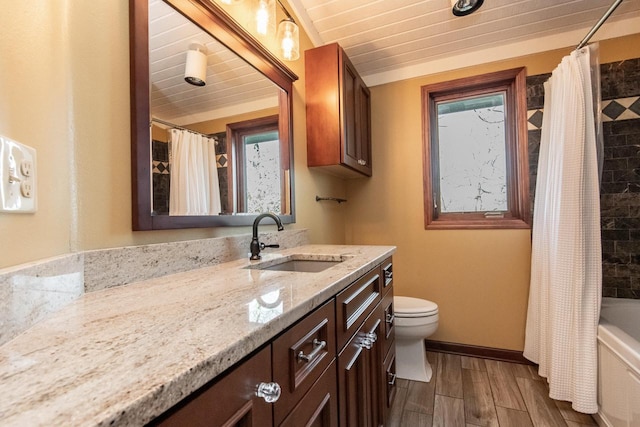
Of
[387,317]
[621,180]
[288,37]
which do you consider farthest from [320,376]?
[621,180]

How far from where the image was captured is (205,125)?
1.17 m

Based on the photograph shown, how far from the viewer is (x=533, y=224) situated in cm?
200

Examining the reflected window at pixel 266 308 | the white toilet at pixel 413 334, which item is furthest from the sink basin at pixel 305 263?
the white toilet at pixel 413 334

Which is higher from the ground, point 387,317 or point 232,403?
point 232,403

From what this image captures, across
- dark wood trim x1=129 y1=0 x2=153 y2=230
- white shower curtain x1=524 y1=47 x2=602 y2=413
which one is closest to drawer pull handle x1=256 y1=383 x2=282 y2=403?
dark wood trim x1=129 y1=0 x2=153 y2=230

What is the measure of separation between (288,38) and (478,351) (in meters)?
2.40

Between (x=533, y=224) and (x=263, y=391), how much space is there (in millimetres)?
2125

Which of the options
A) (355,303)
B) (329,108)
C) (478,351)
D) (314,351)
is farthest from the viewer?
(478,351)

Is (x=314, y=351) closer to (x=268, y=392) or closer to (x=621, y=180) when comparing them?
(x=268, y=392)

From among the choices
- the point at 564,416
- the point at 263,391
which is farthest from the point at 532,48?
the point at 263,391

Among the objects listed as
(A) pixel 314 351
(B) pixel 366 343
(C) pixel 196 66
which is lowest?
(B) pixel 366 343

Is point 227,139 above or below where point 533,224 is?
above

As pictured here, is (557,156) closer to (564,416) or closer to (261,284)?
(564,416)

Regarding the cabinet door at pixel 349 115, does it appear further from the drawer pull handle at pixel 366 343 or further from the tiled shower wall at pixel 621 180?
the tiled shower wall at pixel 621 180
